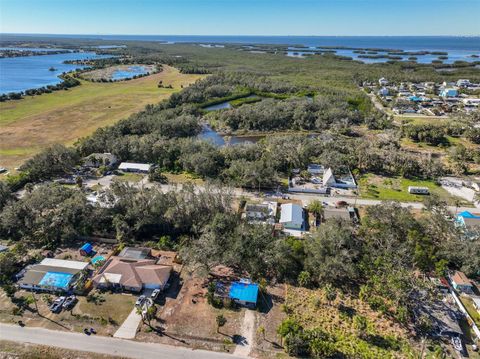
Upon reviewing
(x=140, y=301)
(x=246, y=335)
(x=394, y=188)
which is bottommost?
(x=246, y=335)

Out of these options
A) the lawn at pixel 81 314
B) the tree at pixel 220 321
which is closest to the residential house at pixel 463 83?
the tree at pixel 220 321

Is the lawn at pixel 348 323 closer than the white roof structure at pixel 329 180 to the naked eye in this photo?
Yes

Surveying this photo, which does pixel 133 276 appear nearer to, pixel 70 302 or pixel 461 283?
pixel 70 302

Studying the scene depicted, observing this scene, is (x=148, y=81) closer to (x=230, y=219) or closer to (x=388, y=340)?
(x=230, y=219)

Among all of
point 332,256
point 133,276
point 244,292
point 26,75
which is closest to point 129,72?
point 26,75

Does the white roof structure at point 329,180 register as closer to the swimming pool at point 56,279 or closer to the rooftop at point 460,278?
the rooftop at point 460,278

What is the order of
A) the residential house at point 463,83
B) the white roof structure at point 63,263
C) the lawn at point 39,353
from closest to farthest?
the lawn at point 39,353 < the white roof structure at point 63,263 < the residential house at point 463,83
